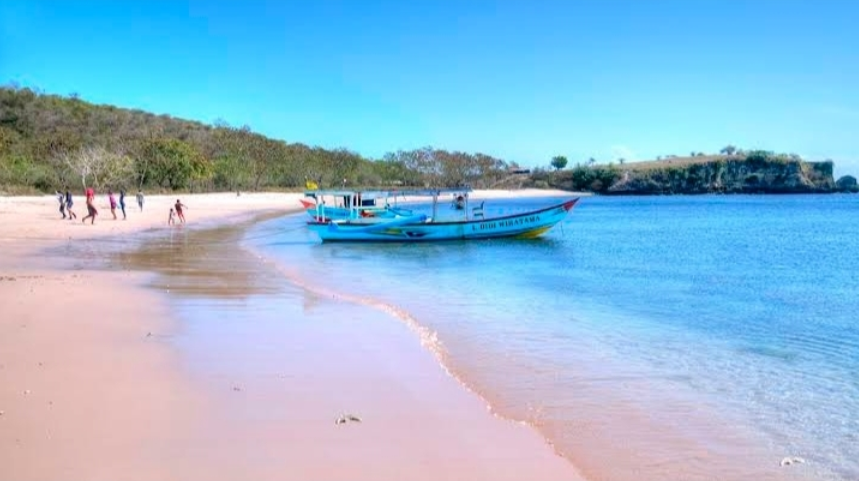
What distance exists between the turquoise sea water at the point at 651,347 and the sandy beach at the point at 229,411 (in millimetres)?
607

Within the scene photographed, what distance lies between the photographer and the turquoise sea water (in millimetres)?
5840

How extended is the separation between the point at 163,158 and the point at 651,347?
196 feet

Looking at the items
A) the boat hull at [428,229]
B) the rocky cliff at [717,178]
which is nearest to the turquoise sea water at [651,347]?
the boat hull at [428,229]

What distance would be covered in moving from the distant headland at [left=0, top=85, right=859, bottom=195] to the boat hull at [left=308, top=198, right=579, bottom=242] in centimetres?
3084

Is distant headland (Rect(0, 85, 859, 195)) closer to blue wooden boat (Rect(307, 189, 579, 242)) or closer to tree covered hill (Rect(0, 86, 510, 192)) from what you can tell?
tree covered hill (Rect(0, 86, 510, 192))

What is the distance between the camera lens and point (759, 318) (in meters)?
12.2

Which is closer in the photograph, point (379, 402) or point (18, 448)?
point (18, 448)

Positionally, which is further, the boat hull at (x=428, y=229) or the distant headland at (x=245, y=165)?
the distant headland at (x=245, y=165)

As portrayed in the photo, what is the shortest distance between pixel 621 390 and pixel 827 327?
231 inches

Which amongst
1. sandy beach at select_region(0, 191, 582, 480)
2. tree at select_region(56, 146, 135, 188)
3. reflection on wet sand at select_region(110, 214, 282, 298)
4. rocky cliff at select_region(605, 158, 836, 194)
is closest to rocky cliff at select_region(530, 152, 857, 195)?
rocky cliff at select_region(605, 158, 836, 194)

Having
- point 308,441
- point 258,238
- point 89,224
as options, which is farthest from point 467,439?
point 89,224

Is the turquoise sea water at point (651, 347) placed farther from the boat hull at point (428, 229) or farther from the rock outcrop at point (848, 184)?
the rock outcrop at point (848, 184)

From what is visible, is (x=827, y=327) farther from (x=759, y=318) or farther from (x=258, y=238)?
(x=258, y=238)

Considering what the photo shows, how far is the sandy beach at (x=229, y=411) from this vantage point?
15.9ft
